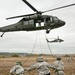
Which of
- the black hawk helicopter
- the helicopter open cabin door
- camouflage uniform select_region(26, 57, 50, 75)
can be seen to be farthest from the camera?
the helicopter open cabin door

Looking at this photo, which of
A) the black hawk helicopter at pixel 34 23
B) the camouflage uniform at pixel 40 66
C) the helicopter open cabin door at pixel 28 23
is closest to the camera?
the camouflage uniform at pixel 40 66

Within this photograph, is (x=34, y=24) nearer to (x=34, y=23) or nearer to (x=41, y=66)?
(x=34, y=23)

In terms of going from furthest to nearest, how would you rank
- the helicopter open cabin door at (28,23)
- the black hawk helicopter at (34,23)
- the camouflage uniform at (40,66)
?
the helicopter open cabin door at (28,23) → the black hawk helicopter at (34,23) → the camouflage uniform at (40,66)

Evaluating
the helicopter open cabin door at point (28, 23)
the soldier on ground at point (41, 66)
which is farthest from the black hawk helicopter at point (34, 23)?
the soldier on ground at point (41, 66)

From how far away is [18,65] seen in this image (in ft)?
46.4

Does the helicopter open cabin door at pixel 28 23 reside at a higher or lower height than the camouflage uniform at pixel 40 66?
lower

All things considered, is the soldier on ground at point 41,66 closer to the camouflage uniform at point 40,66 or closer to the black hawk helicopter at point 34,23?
the camouflage uniform at point 40,66

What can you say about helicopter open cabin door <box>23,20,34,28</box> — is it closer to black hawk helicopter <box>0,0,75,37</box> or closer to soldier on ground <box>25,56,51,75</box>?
black hawk helicopter <box>0,0,75,37</box>

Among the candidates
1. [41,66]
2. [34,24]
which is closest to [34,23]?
[34,24]

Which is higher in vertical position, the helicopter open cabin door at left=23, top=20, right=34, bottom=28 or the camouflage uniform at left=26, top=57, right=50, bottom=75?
the camouflage uniform at left=26, top=57, right=50, bottom=75

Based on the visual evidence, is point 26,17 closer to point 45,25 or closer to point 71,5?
point 45,25

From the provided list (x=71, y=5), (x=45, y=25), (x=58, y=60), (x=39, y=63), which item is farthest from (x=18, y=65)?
(x=45, y=25)

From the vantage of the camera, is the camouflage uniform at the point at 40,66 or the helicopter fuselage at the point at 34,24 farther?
the helicopter fuselage at the point at 34,24

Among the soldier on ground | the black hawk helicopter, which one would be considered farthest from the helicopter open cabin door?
the soldier on ground
